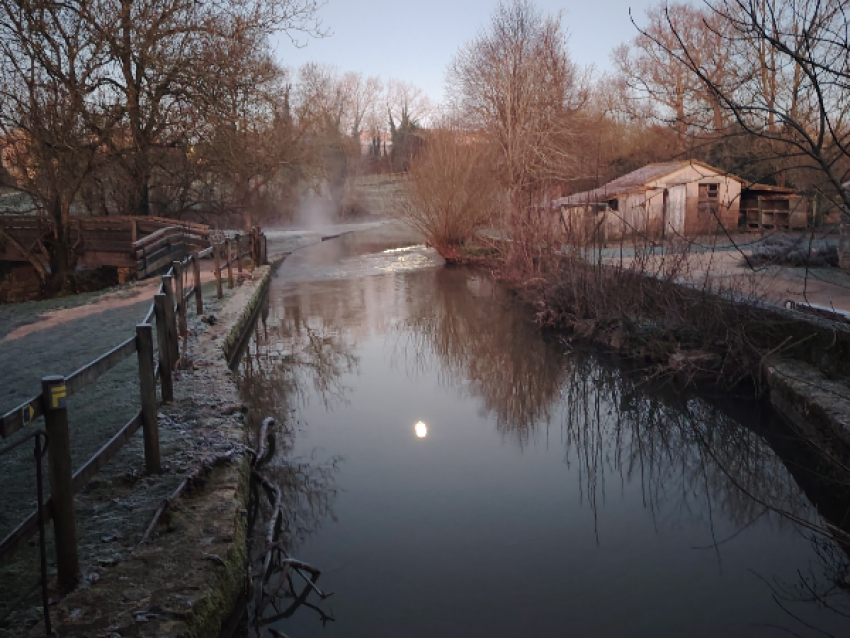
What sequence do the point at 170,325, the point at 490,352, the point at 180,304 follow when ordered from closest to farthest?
the point at 170,325
the point at 180,304
the point at 490,352

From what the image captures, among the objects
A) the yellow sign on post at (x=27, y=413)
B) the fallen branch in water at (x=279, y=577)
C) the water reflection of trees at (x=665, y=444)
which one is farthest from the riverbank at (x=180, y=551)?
the water reflection of trees at (x=665, y=444)

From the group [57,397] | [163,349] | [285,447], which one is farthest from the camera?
[285,447]

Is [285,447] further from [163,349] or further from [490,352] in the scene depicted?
[490,352]

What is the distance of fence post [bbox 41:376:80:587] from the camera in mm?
3154

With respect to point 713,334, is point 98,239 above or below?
above

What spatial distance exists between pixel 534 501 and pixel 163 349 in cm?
328

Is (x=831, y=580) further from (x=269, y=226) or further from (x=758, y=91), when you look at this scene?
(x=269, y=226)

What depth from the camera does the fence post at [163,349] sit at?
591cm

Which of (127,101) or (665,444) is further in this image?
(127,101)

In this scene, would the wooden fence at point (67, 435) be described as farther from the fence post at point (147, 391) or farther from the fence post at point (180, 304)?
the fence post at point (180, 304)

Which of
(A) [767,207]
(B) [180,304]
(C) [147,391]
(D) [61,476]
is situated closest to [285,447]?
(C) [147,391]

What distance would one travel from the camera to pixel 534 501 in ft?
19.6

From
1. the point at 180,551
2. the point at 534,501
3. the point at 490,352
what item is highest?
the point at 180,551

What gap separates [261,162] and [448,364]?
12.4 m
